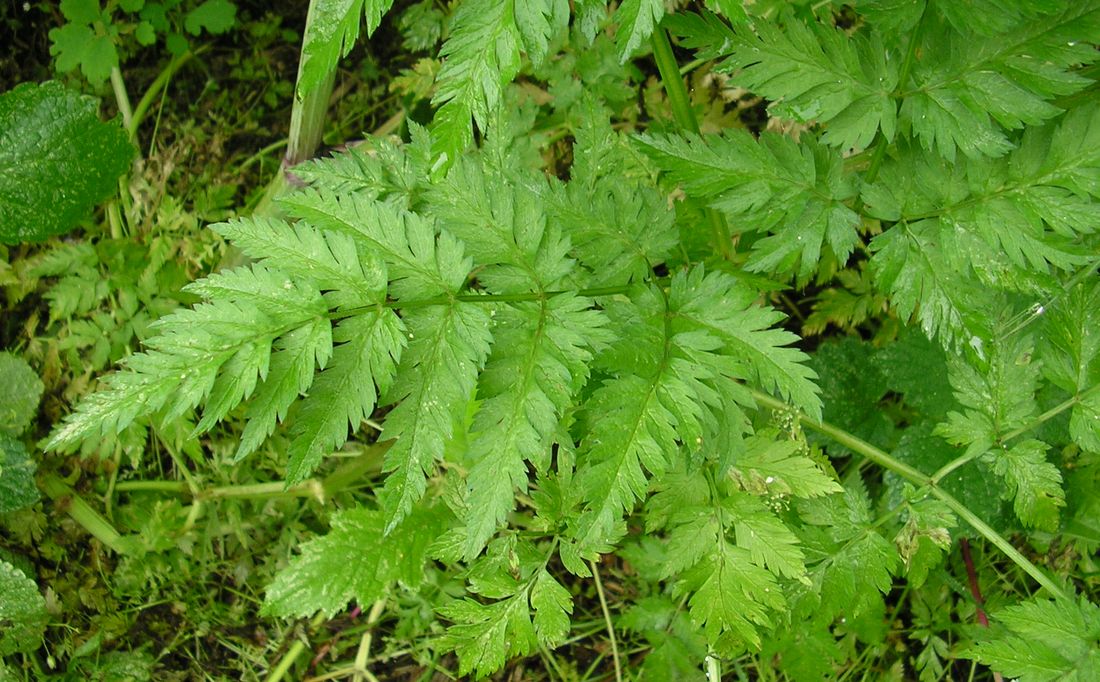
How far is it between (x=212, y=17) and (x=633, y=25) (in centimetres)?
222

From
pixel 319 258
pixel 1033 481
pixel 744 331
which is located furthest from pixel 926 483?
pixel 319 258

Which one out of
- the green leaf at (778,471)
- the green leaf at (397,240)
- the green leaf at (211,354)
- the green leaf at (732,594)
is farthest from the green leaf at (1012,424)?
the green leaf at (211,354)

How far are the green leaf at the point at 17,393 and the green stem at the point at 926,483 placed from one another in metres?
2.38

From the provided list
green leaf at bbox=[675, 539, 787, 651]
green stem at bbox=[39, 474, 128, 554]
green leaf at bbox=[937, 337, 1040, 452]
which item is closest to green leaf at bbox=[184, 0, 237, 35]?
green stem at bbox=[39, 474, 128, 554]

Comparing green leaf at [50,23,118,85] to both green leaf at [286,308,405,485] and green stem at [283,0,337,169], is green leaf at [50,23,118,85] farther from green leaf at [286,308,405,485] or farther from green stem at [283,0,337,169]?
green leaf at [286,308,405,485]

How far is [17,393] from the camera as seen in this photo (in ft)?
9.41

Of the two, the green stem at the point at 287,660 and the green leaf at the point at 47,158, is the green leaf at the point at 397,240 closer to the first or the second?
the green leaf at the point at 47,158

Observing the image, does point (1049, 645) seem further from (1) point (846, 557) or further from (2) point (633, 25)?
(2) point (633, 25)

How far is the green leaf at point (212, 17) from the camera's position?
3139 mm

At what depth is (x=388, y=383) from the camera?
158cm

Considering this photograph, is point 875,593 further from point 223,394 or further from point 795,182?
point 223,394

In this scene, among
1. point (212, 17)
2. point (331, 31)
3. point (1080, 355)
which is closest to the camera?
point (331, 31)

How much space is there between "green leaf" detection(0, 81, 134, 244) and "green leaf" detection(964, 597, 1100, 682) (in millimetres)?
2914

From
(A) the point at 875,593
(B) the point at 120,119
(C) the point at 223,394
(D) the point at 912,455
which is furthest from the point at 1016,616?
(B) the point at 120,119
